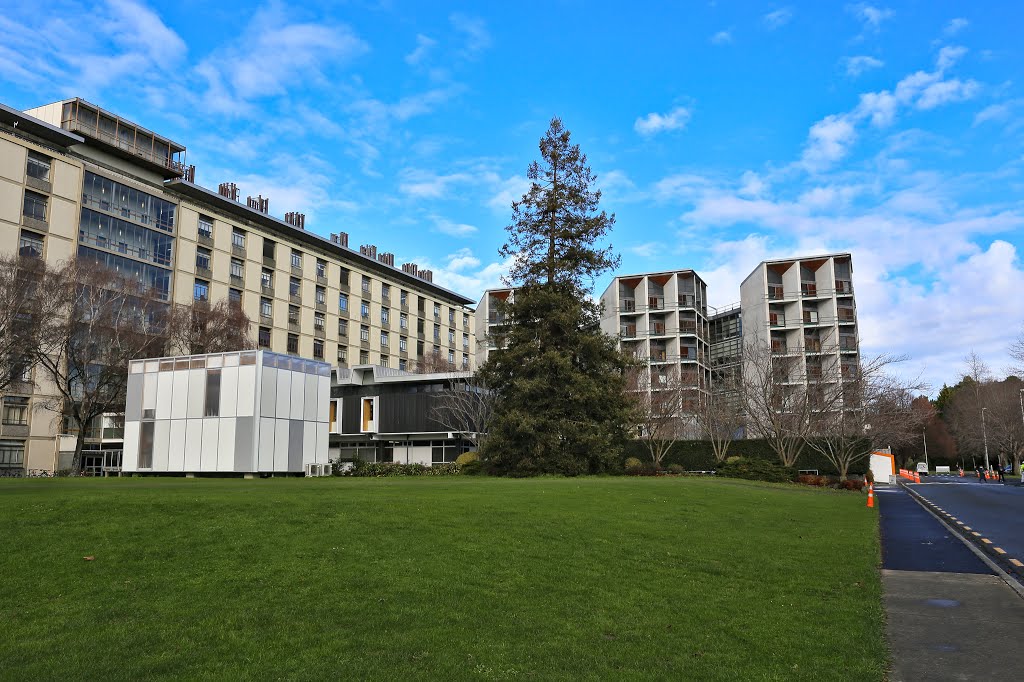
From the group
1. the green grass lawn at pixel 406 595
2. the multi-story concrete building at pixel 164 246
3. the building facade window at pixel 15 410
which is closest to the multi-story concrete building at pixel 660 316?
the multi-story concrete building at pixel 164 246

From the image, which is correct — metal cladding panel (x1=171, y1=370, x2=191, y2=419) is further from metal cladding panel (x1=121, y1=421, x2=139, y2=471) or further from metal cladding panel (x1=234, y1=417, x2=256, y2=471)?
metal cladding panel (x1=234, y1=417, x2=256, y2=471)

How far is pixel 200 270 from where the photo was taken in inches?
2749

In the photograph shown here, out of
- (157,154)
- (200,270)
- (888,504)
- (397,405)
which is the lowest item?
(888,504)

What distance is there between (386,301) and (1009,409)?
79.6 meters

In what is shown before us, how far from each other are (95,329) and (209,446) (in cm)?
1450

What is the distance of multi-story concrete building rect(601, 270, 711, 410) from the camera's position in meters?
84.6

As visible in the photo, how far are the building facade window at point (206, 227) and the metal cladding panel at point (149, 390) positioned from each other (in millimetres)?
34634

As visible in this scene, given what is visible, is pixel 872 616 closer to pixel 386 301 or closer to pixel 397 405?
pixel 397 405

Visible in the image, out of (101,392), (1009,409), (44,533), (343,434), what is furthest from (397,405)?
(1009,409)

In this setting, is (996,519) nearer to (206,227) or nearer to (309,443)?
(309,443)

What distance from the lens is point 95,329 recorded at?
45.7 m

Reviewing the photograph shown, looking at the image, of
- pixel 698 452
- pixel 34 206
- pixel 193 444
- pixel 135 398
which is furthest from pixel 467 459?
pixel 34 206

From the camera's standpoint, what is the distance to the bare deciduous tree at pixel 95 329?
42.9 metres

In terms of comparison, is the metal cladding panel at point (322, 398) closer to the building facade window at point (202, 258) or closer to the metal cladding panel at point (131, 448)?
the metal cladding panel at point (131, 448)
